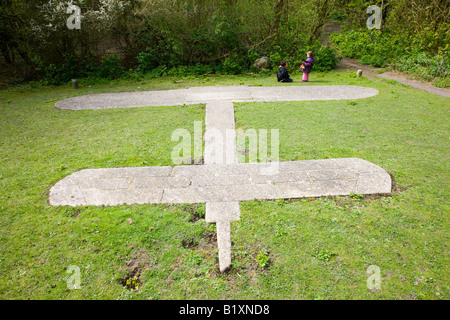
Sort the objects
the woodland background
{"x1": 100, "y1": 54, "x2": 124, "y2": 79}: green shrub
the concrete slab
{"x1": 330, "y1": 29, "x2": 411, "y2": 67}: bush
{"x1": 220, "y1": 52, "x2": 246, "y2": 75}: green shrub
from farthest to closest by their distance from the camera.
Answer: {"x1": 330, "y1": 29, "x2": 411, "y2": 67}: bush → {"x1": 220, "y1": 52, "x2": 246, "y2": 75}: green shrub → {"x1": 100, "y1": 54, "x2": 124, "y2": 79}: green shrub → the woodland background → the concrete slab

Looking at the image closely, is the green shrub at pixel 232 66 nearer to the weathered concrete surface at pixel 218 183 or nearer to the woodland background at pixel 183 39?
the woodland background at pixel 183 39

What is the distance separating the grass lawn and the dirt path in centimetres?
397

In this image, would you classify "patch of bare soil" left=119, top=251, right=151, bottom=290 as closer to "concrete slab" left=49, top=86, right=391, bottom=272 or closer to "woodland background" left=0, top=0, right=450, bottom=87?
Result: "concrete slab" left=49, top=86, right=391, bottom=272

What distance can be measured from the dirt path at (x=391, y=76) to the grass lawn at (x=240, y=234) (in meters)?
3.97

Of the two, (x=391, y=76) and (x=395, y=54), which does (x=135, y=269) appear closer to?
(x=391, y=76)

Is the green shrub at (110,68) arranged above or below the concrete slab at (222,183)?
above

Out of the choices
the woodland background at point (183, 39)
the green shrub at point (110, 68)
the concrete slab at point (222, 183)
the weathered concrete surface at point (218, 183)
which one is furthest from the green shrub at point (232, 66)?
the weathered concrete surface at point (218, 183)

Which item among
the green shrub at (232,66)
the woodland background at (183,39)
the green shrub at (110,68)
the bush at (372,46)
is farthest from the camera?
the bush at (372,46)

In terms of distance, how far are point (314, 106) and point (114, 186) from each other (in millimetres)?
5055

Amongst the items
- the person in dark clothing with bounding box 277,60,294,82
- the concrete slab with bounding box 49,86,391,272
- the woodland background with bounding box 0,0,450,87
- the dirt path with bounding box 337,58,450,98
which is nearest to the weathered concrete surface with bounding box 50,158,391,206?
the concrete slab with bounding box 49,86,391,272

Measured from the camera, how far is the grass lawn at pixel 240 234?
2441mm

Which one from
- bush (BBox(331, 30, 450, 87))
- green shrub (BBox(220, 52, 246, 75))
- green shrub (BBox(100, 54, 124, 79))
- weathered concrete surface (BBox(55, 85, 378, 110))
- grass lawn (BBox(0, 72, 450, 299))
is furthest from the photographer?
green shrub (BBox(220, 52, 246, 75))

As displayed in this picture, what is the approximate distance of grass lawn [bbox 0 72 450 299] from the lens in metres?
2.44
